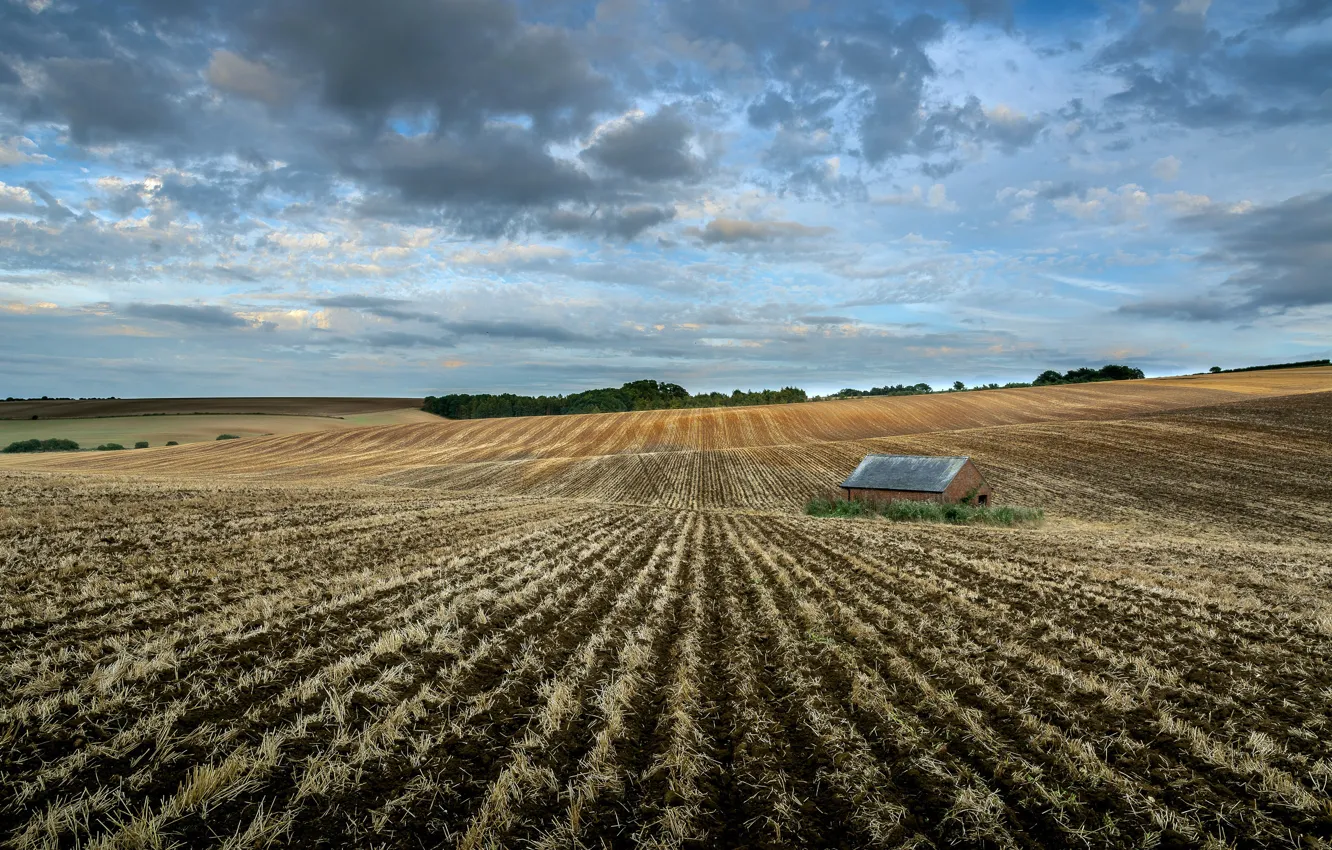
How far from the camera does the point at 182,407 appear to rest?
110 meters

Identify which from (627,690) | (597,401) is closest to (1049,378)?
(597,401)

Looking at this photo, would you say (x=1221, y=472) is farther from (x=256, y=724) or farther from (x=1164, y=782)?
(x=256, y=724)

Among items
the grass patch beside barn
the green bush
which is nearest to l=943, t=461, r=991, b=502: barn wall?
the grass patch beside barn

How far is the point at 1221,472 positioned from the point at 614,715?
53.3m

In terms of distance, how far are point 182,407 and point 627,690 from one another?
141 metres

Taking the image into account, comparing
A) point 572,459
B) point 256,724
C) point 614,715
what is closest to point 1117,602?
point 614,715

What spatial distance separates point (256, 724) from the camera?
19.3 ft

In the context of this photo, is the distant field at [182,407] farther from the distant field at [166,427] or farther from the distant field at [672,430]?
the distant field at [672,430]

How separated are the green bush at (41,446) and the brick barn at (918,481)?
106 m

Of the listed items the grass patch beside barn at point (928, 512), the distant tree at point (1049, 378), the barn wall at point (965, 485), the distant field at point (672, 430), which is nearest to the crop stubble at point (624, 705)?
the grass patch beside barn at point (928, 512)

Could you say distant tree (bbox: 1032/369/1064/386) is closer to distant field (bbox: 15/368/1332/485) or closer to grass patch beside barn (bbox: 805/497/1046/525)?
distant field (bbox: 15/368/1332/485)

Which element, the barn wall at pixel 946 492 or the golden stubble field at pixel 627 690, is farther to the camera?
the barn wall at pixel 946 492

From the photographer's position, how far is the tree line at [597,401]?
151500 millimetres

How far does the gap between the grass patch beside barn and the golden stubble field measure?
12572mm
